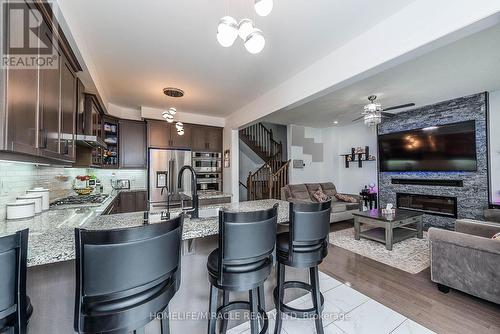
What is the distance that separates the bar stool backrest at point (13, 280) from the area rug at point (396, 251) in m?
3.64

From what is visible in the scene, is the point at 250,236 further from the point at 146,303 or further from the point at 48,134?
the point at 48,134

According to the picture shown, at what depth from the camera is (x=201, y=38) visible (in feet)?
7.68

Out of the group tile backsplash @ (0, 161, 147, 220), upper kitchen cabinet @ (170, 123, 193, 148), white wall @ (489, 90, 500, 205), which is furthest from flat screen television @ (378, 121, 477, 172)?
tile backsplash @ (0, 161, 147, 220)

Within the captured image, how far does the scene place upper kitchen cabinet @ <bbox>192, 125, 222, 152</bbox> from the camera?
518 cm

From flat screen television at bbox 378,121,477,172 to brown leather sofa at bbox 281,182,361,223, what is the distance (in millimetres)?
1423

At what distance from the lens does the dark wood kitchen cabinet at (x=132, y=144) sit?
4605 mm

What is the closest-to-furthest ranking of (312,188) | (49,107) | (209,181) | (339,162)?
(49,107) < (209,181) < (312,188) < (339,162)

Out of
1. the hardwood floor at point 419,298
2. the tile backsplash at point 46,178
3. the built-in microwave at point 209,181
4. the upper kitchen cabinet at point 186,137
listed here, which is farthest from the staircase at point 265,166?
the hardwood floor at point 419,298

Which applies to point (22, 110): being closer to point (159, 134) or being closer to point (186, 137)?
point (159, 134)

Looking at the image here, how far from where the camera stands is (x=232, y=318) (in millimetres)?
1850

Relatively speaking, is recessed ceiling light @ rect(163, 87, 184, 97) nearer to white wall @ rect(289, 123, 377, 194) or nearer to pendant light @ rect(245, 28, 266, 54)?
pendant light @ rect(245, 28, 266, 54)

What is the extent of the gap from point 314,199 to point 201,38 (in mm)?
4357

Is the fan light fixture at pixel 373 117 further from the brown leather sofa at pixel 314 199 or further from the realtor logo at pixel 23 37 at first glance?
the realtor logo at pixel 23 37

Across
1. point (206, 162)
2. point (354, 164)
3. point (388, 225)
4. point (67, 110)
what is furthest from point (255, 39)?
point (354, 164)
